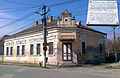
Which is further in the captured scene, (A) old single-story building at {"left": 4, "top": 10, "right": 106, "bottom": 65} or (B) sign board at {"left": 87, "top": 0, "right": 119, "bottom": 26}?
(A) old single-story building at {"left": 4, "top": 10, "right": 106, "bottom": 65}

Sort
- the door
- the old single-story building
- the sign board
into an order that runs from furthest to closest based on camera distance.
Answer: the old single-story building → the door → the sign board

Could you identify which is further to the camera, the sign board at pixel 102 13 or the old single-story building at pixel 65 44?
the old single-story building at pixel 65 44

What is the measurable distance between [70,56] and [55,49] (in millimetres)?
2502

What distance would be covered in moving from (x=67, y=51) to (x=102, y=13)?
15.8 m

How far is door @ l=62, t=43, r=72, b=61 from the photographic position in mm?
22547

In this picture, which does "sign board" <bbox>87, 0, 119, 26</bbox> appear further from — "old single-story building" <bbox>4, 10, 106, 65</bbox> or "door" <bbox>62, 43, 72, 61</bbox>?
"door" <bbox>62, 43, 72, 61</bbox>

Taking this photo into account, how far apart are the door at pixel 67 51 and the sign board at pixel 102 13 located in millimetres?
15643

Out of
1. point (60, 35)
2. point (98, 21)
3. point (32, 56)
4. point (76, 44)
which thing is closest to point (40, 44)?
point (32, 56)

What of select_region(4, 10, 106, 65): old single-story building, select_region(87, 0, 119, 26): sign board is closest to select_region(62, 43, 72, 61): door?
select_region(4, 10, 106, 65): old single-story building

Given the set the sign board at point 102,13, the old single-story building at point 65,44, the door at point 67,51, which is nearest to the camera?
the sign board at point 102,13

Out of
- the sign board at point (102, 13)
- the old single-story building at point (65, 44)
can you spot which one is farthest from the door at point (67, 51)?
the sign board at point (102, 13)

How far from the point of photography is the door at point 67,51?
2255 centimetres

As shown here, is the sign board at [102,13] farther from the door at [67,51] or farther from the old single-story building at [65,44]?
the door at [67,51]

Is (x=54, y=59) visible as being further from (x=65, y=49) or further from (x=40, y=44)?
(x=40, y=44)
